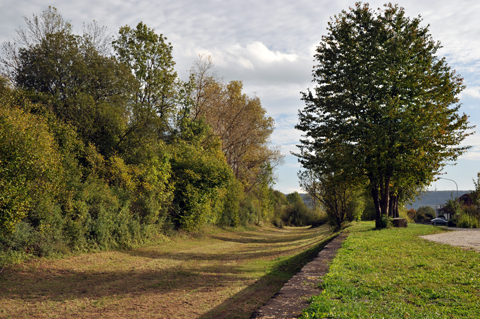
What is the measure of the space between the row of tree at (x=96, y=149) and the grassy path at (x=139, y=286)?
147cm

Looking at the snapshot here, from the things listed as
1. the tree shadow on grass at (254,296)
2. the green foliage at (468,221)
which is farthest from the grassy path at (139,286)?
the green foliage at (468,221)

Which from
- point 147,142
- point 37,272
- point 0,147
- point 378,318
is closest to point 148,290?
point 37,272

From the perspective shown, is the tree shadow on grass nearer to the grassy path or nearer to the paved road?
the grassy path

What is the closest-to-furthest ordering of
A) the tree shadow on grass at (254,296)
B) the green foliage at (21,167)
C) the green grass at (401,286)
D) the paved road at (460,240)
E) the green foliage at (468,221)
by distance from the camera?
the green grass at (401,286) < the tree shadow on grass at (254,296) < the green foliage at (21,167) < the paved road at (460,240) < the green foliage at (468,221)

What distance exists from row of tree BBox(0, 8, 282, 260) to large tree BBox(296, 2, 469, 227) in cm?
850

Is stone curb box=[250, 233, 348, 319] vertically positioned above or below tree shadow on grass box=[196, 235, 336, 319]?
above

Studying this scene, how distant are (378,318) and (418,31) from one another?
19885 millimetres

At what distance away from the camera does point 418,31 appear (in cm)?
1878

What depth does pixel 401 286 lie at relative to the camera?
229 inches

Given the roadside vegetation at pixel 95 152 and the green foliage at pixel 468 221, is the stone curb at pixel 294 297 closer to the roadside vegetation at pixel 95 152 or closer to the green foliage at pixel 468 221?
the roadside vegetation at pixel 95 152

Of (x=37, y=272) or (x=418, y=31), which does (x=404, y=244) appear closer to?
(x=37, y=272)

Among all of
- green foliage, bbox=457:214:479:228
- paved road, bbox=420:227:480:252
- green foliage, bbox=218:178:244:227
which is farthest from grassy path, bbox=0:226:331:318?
green foliage, bbox=457:214:479:228

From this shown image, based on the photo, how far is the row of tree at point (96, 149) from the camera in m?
10.3

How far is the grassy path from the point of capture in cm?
722
